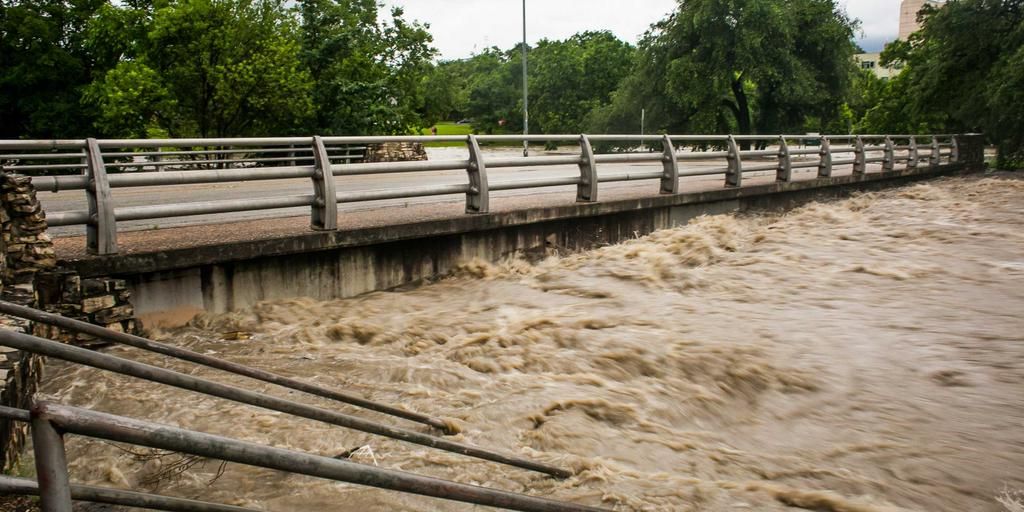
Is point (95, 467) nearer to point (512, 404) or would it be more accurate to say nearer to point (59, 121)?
point (512, 404)

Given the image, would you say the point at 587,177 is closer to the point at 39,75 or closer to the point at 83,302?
the point at 83,302

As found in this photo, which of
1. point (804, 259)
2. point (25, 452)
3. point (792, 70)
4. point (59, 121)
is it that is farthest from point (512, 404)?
point (59, 121)

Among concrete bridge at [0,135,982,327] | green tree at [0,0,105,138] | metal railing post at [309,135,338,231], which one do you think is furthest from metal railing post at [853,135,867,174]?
green tree at [0,0,105,138]

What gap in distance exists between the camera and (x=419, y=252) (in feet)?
28.1

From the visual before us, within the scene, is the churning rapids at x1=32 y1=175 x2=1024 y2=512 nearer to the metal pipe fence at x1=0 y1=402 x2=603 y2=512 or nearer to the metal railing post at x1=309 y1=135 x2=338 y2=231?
the metal railing post at x1=309 y1=135 x2=338 y2=231

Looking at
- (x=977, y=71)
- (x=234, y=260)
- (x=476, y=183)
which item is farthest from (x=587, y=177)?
(x=977, y=71)

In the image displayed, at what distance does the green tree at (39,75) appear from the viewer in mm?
36094

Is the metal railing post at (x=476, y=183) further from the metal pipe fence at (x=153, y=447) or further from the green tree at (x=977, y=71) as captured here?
the green tree at (x=977, y=71)

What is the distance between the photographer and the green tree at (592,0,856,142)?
35.4 metres

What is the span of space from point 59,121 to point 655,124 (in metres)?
28.2

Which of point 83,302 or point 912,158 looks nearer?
point 83,302

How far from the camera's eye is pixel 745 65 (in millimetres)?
35219

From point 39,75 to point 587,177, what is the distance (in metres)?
34.9

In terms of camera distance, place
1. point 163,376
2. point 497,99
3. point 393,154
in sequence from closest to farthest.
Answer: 1. point 163,376
2. point 393,154
3. point 497,99
